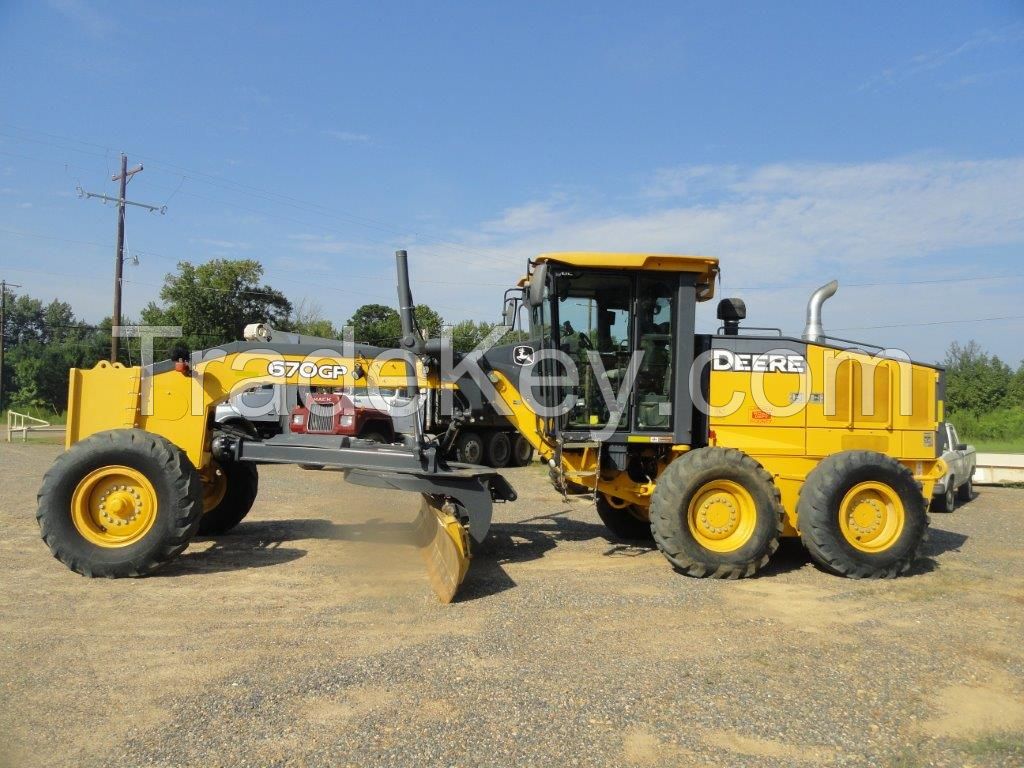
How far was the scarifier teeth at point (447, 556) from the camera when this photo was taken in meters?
6.05

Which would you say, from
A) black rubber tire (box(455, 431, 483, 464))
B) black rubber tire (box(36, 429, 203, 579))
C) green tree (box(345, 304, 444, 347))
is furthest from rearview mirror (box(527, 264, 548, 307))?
green tree (box(345, 304, 444, 347))

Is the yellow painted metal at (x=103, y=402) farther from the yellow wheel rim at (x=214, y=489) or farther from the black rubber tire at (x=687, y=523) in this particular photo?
the black rubber tire at (x=687, y=523)

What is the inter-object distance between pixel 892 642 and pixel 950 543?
477cm

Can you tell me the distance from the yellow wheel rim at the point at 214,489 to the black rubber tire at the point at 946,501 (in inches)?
430

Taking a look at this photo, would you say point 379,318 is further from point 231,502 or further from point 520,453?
point 231,502

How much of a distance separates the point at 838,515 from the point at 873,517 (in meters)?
0.44

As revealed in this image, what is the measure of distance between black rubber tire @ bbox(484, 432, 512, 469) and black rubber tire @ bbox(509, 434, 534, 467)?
0.19 meters

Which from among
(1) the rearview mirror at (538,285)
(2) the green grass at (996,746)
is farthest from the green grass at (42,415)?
(2) the green grass at (996,746)

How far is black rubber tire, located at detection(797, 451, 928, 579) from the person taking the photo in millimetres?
7039

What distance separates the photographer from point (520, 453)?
18.8 metres

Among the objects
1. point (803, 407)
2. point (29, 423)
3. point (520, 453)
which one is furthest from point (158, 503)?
point (29, 423)

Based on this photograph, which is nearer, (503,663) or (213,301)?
(503,663)

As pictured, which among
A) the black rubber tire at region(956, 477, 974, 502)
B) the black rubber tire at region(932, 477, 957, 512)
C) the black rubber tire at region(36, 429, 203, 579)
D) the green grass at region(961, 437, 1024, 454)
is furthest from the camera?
the green grass at region(961, 437, 1024, 454)

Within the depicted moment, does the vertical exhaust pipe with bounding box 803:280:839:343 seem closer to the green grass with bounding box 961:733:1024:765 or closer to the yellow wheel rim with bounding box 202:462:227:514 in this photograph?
the green grass with bounding box 961:733:1024:765
